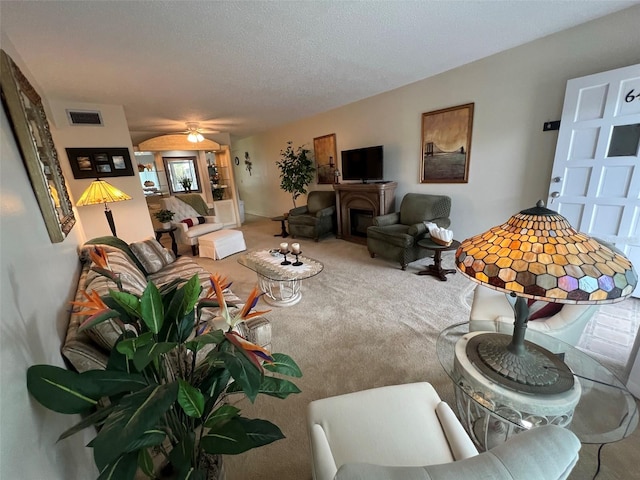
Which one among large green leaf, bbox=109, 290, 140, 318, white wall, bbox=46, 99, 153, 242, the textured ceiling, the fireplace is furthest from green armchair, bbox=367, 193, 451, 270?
white wall, bbox=46, 99, 153, 242

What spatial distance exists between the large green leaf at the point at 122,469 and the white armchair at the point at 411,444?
1.71 feet

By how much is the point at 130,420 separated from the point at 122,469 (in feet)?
0.80

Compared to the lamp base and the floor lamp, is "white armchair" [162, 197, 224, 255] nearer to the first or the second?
the floor lamp

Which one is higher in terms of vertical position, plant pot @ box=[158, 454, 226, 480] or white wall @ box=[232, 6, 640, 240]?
white wall @ box=[232, 6, 640, 240]

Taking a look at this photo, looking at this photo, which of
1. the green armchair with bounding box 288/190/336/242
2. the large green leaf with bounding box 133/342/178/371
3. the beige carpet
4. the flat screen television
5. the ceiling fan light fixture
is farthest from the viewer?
the green armchair with bounding box 288/190/336/242

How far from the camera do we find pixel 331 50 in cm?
240

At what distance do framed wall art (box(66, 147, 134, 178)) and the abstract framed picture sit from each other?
176 inches

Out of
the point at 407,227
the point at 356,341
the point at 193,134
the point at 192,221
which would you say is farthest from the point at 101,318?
the point at 193,134

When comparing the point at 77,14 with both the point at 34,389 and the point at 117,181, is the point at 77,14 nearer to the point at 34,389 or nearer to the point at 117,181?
the point at 34,389

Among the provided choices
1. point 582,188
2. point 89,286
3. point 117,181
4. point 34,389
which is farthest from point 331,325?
point 117,181

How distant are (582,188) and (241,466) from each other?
12.0 feet

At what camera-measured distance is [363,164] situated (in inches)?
174

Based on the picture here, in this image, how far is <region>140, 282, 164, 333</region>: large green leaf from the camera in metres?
0.70

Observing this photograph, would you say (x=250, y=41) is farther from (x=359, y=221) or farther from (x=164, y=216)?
(x=164, y=216)
